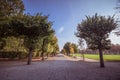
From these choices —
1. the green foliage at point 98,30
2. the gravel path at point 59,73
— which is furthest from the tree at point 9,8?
the green foliage at point 98,30

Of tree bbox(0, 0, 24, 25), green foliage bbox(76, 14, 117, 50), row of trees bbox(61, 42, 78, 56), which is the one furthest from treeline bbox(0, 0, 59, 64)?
row of trees bbox(61, 42, 78, 56)

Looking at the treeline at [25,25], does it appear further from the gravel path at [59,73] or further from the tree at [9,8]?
the gravel path at [59,73]

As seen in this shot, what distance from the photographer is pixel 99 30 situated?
18.9 meters

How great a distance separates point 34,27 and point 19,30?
2.68m

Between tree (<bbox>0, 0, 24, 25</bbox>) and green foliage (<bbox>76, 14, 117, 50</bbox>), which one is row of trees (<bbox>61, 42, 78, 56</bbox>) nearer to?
tree (<bbox>0, 0, 24, 25</bbox>)

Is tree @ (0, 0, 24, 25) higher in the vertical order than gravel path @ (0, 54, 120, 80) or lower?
higher

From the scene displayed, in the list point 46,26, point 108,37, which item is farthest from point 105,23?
point 46,26

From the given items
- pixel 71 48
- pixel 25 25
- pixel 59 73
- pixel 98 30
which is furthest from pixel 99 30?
pixel 71 48

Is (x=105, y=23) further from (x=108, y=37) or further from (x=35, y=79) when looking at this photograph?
(x=35, y=79)

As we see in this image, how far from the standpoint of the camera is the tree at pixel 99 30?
18.8 m

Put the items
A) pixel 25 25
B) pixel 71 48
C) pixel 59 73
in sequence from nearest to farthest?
pixel 59 73, pixel 25 25, pixel 71 48

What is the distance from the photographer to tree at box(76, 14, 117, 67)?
Result: 1884cm

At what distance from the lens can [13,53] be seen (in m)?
32.4

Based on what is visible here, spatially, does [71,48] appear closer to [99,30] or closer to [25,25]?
[25,25]
